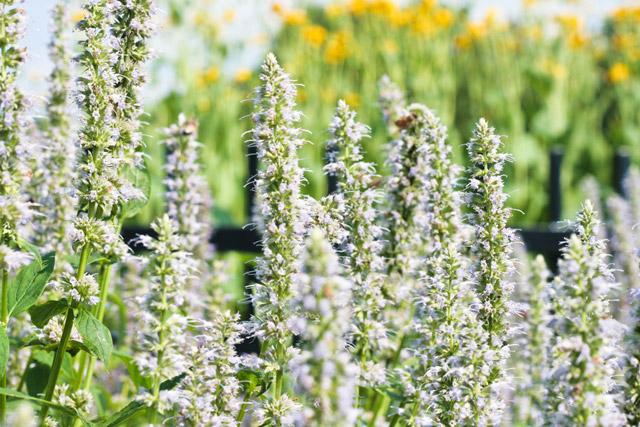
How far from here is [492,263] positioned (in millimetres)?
2297

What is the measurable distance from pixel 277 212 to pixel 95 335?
68 cm

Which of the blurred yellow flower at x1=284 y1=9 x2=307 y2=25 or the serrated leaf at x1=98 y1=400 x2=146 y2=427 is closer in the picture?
the serrated leaf at x1=98 y1=400 x2=146 y2=427

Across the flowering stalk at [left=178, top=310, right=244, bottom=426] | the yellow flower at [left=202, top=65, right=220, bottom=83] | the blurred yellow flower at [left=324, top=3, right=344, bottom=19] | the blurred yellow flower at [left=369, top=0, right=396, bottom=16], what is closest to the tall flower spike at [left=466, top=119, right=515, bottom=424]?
the flowering stalk at [left=178, top=310, right=244, bottom=426]

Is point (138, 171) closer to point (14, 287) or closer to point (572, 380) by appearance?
point (14, 287)

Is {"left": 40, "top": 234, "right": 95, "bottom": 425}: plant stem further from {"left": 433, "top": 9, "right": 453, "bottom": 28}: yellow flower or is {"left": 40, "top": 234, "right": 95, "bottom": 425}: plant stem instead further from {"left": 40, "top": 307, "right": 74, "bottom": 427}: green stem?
{"left": 433, "top": 9, "right": 453, "bottom": 28}: yellow flower

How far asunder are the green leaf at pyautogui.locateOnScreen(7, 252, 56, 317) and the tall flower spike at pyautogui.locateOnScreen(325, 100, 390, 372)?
3.22 ft

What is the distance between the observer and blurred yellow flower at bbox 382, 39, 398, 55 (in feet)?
43.3

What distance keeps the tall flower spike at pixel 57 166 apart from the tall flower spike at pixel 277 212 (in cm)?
131

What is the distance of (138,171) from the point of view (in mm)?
3027

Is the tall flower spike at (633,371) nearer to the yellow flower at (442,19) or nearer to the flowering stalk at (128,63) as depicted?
the flowering stalk at (128,63)

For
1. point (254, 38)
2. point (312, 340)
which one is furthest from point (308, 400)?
point (254, 38)

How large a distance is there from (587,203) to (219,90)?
10.8 meters

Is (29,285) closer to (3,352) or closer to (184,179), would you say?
(3,352)

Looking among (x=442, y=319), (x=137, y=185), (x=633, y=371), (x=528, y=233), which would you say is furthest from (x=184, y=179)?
(x=528, y=233)
